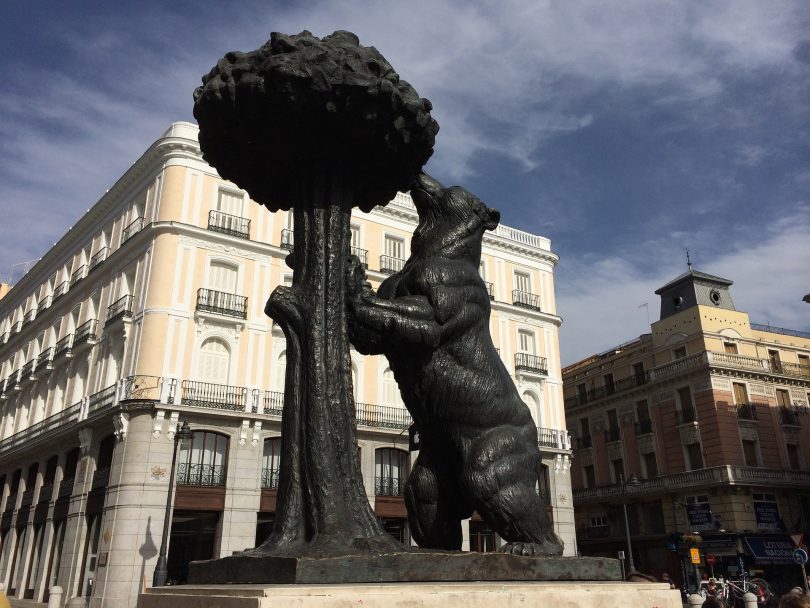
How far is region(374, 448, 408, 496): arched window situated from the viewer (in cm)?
2311

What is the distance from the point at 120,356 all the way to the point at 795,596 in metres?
21.8

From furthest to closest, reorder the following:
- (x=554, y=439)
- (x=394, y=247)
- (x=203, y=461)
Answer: (x=554, y=439) → (x=394, y=247) → (x=203, y=461)

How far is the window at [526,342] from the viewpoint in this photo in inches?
1147

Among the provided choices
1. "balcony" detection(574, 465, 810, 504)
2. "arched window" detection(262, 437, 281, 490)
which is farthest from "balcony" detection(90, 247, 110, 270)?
"balcony" detection(574, 465, 810, 504)

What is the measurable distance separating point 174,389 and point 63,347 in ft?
26.9

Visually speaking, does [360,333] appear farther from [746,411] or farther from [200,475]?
[746,411]

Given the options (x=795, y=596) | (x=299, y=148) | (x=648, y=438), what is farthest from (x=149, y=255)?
(x=648, y=438)

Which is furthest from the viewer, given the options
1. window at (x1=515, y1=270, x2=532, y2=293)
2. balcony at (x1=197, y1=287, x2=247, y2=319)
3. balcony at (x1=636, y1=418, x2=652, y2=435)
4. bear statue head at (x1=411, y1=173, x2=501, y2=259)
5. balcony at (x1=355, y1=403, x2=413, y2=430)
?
balcony at (x1=636, y1=418, x2=652, y2=435)

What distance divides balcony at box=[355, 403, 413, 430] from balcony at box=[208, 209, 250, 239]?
705cm

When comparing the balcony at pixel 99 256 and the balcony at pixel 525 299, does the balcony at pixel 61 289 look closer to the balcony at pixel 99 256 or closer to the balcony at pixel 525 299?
the balcony at pixel 99 256

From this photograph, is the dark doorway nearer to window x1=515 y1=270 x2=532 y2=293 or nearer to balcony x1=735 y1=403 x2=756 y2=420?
window x1=515 y1=270 x2=532 y2=293

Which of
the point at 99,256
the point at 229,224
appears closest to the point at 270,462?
the point at 229,224

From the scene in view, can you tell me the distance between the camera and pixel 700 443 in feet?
106

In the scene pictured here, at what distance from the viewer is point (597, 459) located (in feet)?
124
